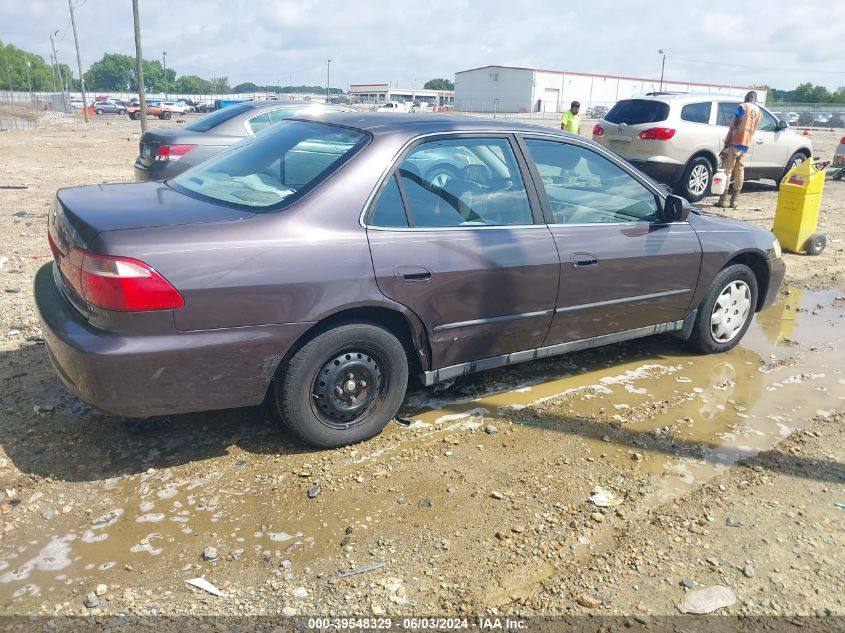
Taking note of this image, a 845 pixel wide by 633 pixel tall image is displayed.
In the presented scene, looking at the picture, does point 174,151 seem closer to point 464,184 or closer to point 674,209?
point 464,184

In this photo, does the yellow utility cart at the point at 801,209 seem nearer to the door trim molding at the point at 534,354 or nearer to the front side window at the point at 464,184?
the door trim molding at the point at 534,354

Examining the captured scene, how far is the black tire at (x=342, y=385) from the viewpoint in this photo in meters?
3.34

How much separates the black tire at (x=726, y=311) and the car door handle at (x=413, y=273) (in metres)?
2.49

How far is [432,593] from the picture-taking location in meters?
2.63

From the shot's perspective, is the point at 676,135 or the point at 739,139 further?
the point at 676,135

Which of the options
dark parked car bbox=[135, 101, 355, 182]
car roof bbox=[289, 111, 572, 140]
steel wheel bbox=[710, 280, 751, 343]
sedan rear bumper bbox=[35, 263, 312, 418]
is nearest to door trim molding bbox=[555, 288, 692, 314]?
steel wheel bbox=[710, 280, 751, 343]

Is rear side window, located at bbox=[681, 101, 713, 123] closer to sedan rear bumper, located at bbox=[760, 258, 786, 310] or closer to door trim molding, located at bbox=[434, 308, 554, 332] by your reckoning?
sedan rear bumper, located at bbox=[760, 258, 786, 310]

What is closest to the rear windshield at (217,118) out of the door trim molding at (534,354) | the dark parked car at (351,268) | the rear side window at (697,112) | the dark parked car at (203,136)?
the dark parked car at (203,136)

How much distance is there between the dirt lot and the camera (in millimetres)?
2635

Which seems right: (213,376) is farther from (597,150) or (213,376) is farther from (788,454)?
(788,454)

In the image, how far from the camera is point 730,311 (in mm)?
5168

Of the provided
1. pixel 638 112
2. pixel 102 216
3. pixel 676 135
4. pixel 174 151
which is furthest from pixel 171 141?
pixel 676 135

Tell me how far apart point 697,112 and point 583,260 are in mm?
9249

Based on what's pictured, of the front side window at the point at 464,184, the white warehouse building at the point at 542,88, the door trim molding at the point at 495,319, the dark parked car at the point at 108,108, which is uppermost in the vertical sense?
the white warehouse building at the point at 542,88
